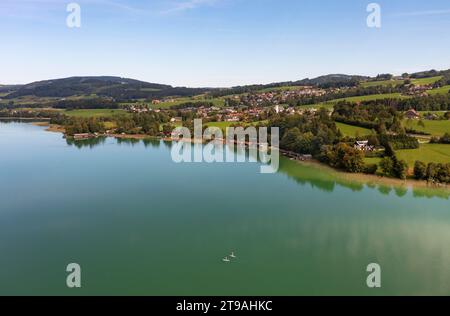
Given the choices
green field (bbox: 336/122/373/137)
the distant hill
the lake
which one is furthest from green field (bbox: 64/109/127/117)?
the lake

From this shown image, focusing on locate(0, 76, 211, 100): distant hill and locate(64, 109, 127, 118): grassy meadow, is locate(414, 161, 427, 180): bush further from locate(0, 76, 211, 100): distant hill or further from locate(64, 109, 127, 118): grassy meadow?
locate(0, 76, 211, 100): distant hill

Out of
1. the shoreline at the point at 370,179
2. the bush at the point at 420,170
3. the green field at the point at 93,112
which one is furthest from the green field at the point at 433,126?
the green field at the point at 93,112

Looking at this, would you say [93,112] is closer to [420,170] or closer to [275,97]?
[275,97]

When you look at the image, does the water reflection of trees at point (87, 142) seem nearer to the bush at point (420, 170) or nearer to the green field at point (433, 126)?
the bush at point (420, 170)

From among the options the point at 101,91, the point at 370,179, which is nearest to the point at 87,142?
the point at 370,179
